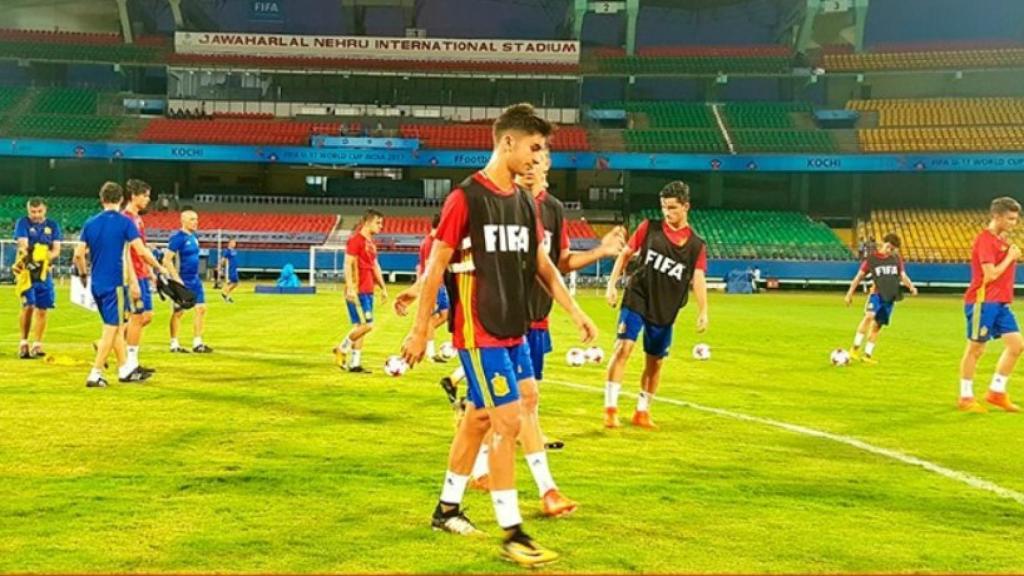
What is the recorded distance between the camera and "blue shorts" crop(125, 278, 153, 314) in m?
11.4

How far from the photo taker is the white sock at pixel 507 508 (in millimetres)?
4938

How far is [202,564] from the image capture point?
4.73m

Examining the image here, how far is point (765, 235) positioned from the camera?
53.7 m

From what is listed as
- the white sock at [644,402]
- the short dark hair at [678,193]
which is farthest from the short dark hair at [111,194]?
the white sock at [644,402]

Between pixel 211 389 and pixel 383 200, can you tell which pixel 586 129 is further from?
pixel 211 389

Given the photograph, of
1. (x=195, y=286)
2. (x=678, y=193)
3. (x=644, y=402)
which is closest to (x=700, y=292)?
(x=678, y=193)

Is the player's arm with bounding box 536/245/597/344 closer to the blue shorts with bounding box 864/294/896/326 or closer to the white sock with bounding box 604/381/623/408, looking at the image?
the white sock with bounding box 604/381/623/408

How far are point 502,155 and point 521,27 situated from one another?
6324 cm

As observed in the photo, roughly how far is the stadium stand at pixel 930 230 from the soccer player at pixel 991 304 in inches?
1597

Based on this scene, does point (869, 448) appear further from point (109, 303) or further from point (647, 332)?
point (109, 303)

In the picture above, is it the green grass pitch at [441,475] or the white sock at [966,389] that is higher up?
the white sock at [966,389]

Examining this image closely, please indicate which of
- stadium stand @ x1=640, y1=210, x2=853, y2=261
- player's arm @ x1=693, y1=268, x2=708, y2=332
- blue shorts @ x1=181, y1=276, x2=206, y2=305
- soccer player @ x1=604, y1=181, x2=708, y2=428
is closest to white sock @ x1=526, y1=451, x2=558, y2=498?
soccer player @ x1=604, y1=181, x2=708, y2=428

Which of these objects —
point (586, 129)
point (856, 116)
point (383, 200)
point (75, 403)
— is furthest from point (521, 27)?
point (75, 403)

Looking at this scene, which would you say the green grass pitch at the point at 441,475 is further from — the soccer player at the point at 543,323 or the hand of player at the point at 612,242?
the hand of player at the point at 612,242
